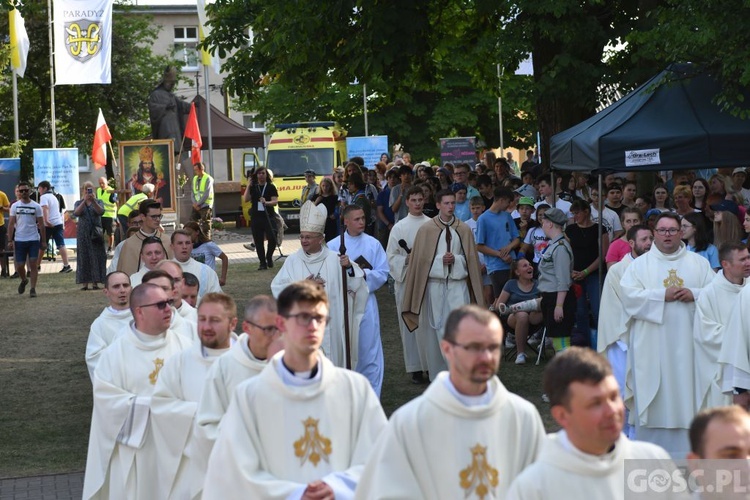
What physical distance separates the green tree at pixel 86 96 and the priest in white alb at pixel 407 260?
125ft

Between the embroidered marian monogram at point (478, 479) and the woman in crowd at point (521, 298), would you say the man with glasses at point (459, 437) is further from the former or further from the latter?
→ the woman in crowd at point (521, 298)

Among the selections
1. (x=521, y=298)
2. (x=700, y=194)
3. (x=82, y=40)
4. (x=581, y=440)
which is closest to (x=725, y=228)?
(x=700, y=194)

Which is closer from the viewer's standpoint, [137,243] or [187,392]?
[187,392]

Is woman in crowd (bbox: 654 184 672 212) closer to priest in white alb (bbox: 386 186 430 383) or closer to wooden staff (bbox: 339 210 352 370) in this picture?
priest in white alb (bbox: 386 186 430 383)

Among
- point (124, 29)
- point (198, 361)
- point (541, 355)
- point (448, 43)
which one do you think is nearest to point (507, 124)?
point (124, 29)

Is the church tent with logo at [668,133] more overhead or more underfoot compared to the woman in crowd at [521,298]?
more overhead

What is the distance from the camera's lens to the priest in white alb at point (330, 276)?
37.0 feet

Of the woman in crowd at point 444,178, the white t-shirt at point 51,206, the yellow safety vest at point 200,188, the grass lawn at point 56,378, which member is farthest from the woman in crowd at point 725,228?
the white t-shirt at point 51,206

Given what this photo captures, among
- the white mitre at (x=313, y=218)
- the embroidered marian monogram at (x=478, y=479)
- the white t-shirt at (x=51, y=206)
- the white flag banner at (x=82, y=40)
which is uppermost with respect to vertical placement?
the white flag banner at (x=82, y=40)

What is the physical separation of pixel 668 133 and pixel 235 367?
719 cm

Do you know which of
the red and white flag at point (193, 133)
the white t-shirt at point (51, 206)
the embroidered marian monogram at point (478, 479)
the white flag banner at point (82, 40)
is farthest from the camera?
the red and white flag at point (193, 133)

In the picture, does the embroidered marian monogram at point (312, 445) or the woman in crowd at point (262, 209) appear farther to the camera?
the woman in crowd at point (262, 209)

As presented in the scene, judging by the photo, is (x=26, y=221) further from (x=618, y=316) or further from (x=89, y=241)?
(x=618, y=316)

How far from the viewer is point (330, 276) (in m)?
11.3
